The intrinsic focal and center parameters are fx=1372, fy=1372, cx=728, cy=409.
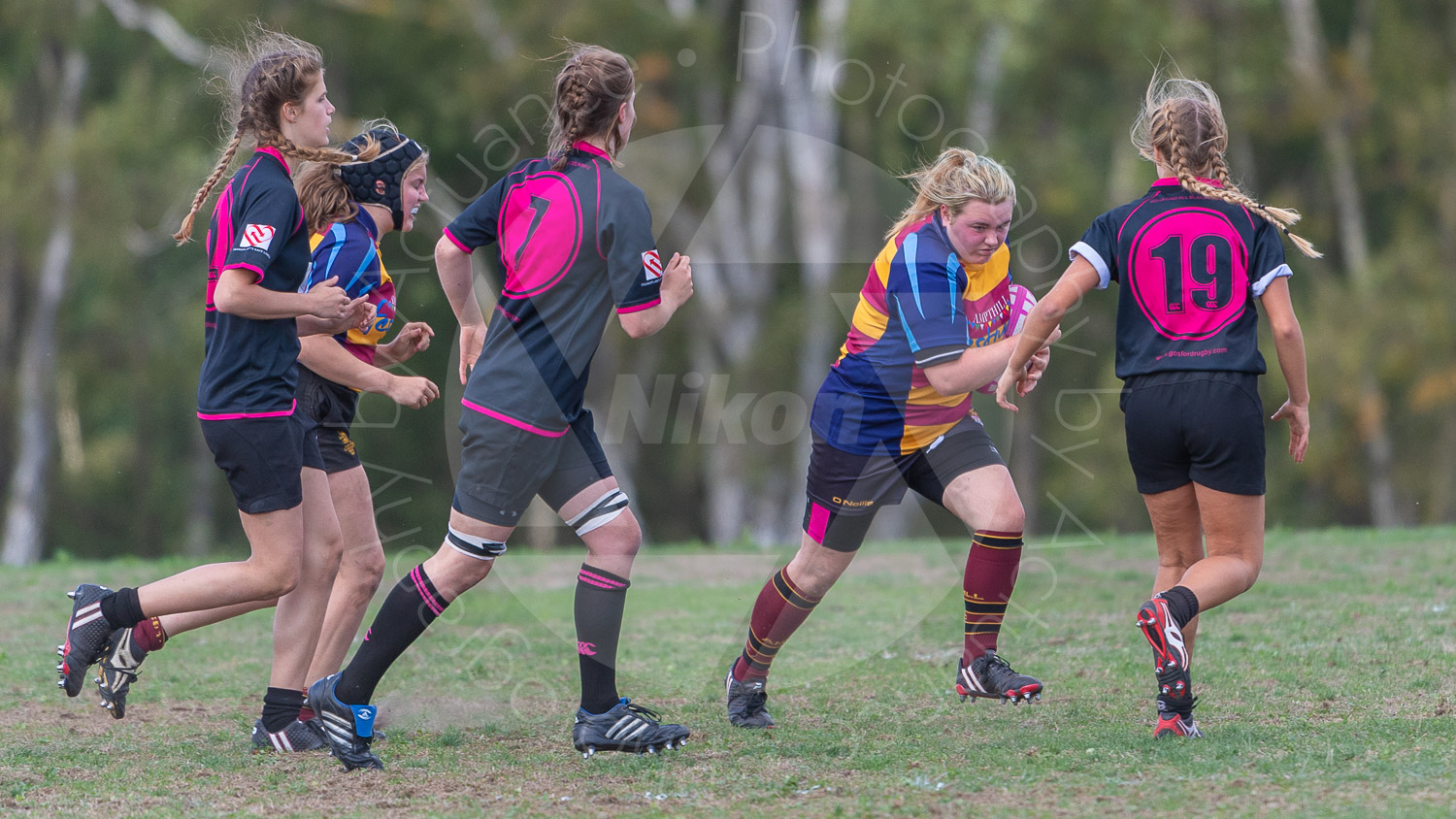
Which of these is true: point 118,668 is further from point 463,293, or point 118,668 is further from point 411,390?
point 463,293

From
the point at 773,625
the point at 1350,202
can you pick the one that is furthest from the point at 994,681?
the point at 1350,202

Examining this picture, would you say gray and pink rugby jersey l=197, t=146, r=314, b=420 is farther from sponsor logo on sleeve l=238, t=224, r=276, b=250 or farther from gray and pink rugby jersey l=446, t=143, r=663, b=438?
gray and pink rugby jersey l=446, t=143, r=663, b=438

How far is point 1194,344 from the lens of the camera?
4.30 meters

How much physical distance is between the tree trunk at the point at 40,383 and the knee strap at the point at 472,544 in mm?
19163

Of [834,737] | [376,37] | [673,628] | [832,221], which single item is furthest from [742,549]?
[376,37]

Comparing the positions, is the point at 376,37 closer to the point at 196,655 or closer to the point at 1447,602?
the point at 196,655

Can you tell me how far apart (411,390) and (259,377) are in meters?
0.48

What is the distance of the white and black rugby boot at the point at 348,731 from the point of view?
4.19m

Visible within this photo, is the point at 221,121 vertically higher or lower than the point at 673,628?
higher

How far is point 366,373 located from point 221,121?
105cm

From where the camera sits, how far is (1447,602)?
6516 millimetres

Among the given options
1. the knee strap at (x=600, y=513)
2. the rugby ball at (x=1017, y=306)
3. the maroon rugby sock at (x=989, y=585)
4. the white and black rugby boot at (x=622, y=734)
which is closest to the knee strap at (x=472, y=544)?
the knee strap at (x=600, y=513)

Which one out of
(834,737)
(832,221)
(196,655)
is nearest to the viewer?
(834,737)

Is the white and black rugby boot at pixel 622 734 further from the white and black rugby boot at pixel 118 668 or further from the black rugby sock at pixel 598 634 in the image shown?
the white and black rugby boot at pixel 118 668
